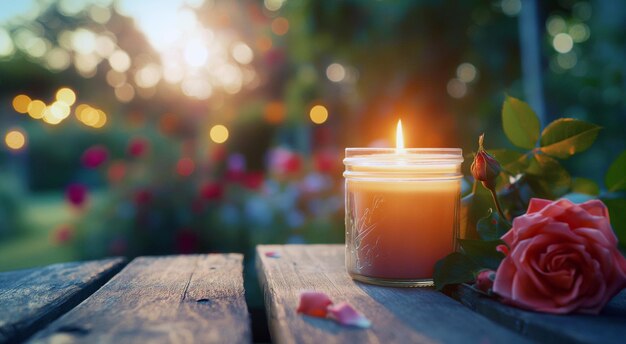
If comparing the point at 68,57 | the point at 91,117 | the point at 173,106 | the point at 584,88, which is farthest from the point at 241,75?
the point at 68,57

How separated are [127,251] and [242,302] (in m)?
3.58

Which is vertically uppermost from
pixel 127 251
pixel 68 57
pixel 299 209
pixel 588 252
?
pixel 68 57

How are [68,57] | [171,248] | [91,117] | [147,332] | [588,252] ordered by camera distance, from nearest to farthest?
[147,332], [588,252], [171,248], [91,117], [68,57]

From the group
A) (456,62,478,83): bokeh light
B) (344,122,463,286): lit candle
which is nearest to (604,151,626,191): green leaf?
(344,122,463,286): lit candle

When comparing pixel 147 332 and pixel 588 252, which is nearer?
pixel 147 332

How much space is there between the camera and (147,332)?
81cm

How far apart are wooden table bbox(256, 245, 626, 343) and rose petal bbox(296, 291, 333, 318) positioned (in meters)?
0.02

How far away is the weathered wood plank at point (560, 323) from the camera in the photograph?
80 centimetres

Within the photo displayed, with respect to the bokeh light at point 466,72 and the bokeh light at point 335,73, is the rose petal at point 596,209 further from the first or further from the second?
the bokeh light at point 335,73

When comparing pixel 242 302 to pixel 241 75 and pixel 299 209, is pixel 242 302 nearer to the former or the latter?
pixel 299 209

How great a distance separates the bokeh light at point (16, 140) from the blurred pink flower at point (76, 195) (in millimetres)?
15783

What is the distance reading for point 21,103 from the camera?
25.1m

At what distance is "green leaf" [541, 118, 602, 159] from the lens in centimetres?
118

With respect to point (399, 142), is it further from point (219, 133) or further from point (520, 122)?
point (219, 133)
